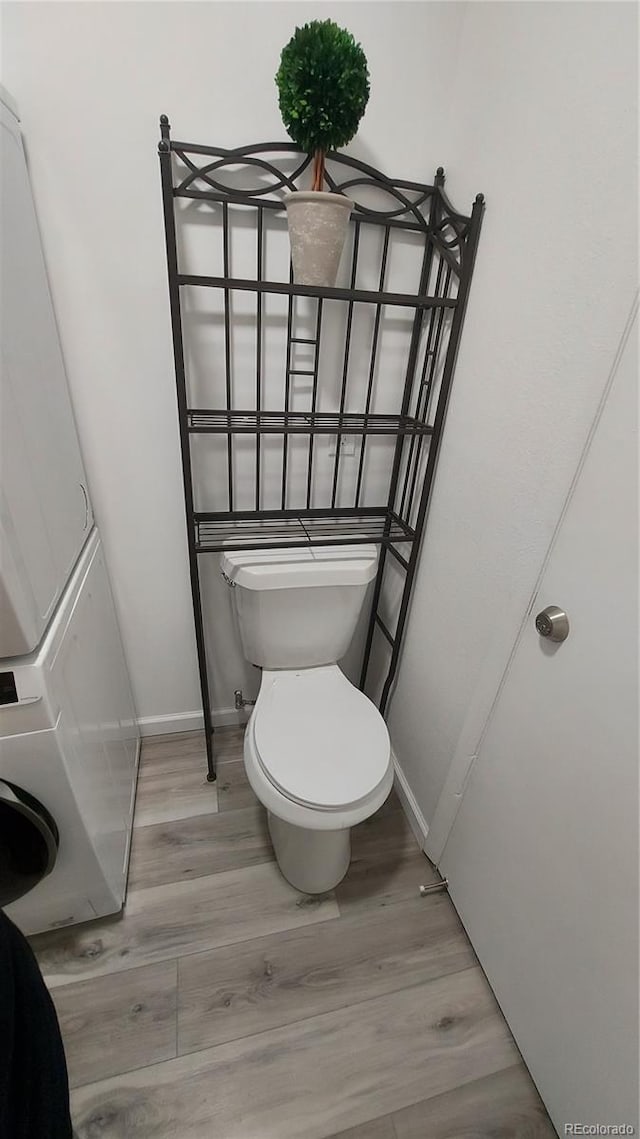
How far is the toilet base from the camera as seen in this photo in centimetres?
113

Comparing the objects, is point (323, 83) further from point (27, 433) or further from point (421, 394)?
point (27, 433)

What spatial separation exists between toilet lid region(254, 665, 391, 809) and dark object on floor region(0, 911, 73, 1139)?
20.0 inches

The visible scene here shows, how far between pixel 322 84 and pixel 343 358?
1.62 feet

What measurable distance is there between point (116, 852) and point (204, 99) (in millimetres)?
1699

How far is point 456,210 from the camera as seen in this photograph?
1.01 m

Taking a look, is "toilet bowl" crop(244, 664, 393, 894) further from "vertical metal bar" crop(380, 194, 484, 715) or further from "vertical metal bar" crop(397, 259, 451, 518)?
"vertical metal bar" crop(397, 259, 451, 518)

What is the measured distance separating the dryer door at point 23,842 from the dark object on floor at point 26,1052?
262mm

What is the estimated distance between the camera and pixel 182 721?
1657 millimetres

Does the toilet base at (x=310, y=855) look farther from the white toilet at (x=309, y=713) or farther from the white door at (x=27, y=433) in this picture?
the white door at (x=27, y=433)

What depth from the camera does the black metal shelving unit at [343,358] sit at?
0.94 m

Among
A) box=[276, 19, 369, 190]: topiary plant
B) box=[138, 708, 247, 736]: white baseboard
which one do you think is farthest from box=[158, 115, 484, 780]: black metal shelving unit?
box=[138, 708, 247, 736]: white baseboard

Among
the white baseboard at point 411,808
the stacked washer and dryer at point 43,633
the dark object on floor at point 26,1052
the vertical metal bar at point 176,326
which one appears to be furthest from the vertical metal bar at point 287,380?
the dark object on floor at point 26,1052

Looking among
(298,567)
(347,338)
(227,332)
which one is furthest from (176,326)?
(298,567)

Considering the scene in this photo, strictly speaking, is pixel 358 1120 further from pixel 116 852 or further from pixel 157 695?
pixel 157 695
